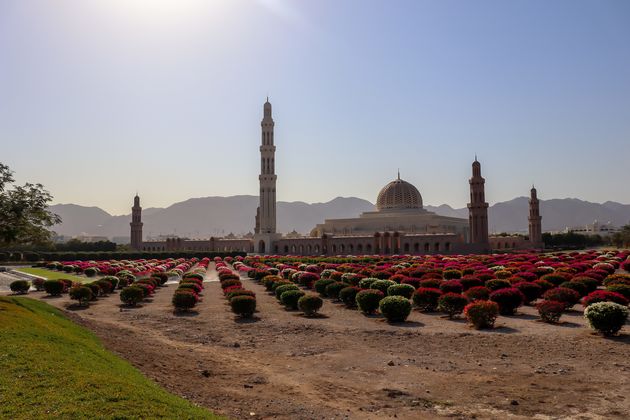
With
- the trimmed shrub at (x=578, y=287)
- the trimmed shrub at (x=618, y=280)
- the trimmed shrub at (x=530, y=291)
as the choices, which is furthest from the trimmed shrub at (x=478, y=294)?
the trimmed shrub at (x=618, y=280)

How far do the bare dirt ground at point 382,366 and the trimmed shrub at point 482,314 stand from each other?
44 centimetres

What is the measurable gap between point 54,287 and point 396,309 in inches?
766

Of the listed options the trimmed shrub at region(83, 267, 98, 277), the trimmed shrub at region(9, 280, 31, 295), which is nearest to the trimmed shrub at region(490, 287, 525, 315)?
the trimmed shrub at region(9, 280, 31, 295)

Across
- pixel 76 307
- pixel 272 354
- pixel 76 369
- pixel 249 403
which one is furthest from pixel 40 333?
pixel 76 307

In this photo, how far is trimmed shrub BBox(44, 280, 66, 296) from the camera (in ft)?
93.0

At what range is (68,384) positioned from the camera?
297 inches

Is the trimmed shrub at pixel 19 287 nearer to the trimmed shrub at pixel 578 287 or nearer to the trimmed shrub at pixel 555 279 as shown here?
the trimmed shrub at pixel 555 279

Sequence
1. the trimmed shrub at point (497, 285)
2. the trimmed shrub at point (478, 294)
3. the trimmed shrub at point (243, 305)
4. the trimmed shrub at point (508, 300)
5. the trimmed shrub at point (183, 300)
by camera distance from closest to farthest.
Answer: the trimmed shrub at point (508, 300)
the trimmed shrub at point (243, 305)
the trimmed shrub at point (478, 294)
the trimmed shrub at point (183, 300)
the trimmed shrub at point (497, 285)

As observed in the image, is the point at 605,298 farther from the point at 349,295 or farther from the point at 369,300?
the point at 349,295

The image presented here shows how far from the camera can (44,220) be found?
16969 mm

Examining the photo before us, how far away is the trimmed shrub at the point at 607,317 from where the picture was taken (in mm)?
14117

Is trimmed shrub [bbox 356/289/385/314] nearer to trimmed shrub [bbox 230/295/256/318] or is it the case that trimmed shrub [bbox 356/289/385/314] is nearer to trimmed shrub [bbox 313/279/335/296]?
trimmed shrub [bbox 230/295/256/318]

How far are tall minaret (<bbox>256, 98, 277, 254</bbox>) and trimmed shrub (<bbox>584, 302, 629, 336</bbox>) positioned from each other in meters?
69.7

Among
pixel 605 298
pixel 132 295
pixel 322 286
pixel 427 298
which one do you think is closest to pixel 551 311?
pixel 605 298
